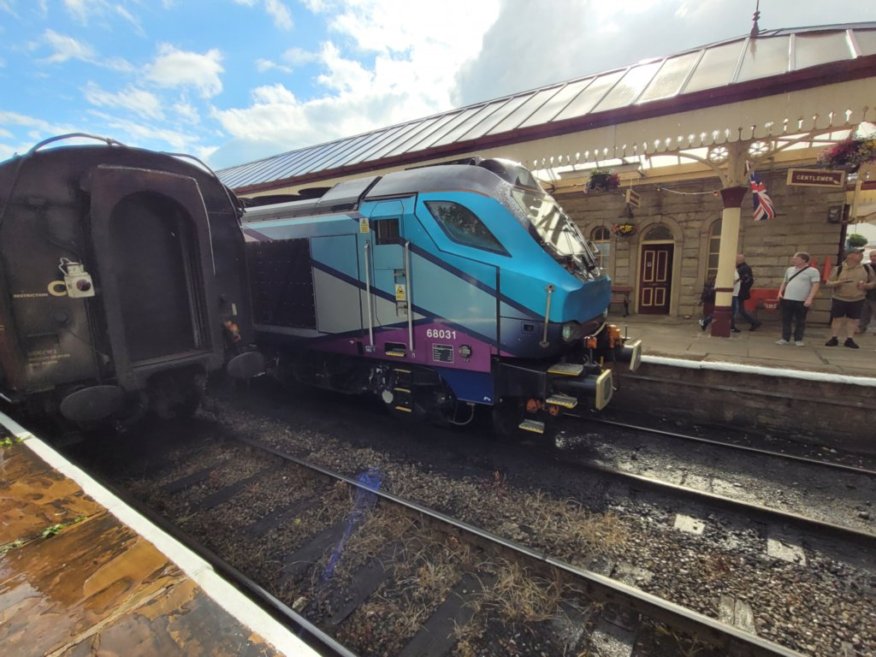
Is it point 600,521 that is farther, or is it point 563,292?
point 563,292

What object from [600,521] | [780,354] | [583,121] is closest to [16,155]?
[600,521]

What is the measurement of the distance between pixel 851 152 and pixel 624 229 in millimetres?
5269

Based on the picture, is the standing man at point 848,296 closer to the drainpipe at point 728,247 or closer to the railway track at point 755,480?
the drainpipe at point 728,247

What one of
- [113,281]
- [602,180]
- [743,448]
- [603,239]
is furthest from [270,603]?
[603,239]

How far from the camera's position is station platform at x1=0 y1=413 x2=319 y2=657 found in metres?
1.56

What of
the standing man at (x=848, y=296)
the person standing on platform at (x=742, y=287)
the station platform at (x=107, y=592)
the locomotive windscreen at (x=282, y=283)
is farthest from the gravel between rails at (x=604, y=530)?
the person standing on platform at (x=742, y=287)

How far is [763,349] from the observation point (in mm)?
7715

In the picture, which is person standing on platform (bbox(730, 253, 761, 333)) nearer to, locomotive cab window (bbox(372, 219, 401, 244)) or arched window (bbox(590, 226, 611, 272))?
arched window (bbox(590, 226, 611, 272))

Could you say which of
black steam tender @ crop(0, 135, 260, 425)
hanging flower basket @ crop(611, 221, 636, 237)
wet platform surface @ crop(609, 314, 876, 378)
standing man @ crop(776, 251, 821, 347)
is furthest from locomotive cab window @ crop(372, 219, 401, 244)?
hanging flower basket @ crop(611, 221, 636, 237)

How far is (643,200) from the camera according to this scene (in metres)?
12.0

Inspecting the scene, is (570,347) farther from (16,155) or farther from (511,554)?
(16,155)

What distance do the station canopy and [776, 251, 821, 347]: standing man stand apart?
89.7 inches

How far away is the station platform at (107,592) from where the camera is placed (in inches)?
61.5

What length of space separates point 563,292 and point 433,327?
5.23 feet
